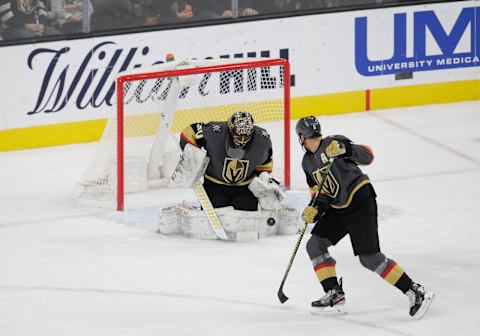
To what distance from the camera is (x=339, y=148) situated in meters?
6.41

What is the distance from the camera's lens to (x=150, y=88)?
905 centimetres

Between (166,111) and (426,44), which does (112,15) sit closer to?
(166,111)

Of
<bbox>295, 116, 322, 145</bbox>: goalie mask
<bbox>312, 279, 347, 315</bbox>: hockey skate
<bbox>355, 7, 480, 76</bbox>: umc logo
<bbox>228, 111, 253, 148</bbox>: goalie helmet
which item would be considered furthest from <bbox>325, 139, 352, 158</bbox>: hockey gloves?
<bbox>355, 7, 480, 76</bbox>: umc logo

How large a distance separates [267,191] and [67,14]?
3.02m

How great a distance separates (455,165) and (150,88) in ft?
7.86

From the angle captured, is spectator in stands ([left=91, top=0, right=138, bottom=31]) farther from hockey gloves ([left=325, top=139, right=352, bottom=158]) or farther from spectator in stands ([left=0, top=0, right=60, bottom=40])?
hockey gloves ([left=325, top=139, right=352, bottom=158])

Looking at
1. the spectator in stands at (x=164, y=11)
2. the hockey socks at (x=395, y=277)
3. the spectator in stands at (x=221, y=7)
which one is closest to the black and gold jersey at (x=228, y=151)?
the hockey socks at (x=395, y=277)

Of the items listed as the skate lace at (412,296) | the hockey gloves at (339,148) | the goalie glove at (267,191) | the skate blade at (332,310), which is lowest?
the skate blade at (332,310)

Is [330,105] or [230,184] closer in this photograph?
[230,184]

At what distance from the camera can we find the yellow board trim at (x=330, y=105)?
410 inches

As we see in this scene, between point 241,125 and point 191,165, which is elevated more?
point 241,125

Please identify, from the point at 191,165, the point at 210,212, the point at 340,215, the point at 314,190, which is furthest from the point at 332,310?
the point at 191,165

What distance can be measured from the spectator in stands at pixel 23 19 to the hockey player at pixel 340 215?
164 inches

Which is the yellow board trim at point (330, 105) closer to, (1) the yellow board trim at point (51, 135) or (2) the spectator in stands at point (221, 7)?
(1) the yellow board trim at point (51, 135)
